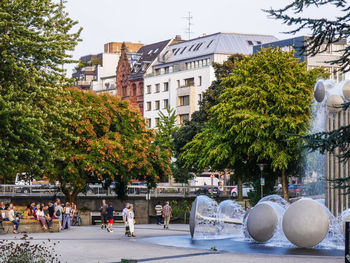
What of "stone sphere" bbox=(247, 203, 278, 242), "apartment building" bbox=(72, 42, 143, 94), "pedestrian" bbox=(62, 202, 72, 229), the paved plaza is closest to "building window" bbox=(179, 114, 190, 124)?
"apartment building" bbox=(72, 42, 143, 94)

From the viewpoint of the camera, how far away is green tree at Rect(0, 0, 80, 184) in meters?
26.1

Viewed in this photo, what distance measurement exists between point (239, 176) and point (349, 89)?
2653 centimetres

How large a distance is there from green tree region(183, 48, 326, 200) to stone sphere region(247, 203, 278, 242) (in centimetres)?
1997

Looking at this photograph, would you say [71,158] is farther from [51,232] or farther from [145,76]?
[145,76]

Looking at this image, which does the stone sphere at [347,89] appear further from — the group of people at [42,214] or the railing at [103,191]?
the railing at [103,191]

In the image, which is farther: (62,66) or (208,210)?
(208,210)

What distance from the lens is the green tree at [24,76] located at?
26094mm

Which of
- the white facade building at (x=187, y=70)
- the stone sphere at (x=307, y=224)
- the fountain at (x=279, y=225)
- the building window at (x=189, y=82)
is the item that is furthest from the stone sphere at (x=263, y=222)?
the building window at (x=189, y=82)

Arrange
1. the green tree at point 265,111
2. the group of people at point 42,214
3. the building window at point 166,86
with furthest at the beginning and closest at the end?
the building window at point 166,86 → the green tree at point 265,111 → the group of people at point 42,214

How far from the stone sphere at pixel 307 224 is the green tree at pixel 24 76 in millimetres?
→ 9370

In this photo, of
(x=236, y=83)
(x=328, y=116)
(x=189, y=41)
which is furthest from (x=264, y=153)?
(x=189, y=41)

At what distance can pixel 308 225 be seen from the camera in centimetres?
2747

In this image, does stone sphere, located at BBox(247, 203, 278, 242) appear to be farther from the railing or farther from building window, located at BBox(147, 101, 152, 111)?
building window, located at BBox(147, 101, 152, 111)

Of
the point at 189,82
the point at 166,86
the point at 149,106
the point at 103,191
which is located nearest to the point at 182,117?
the point at 189,82
